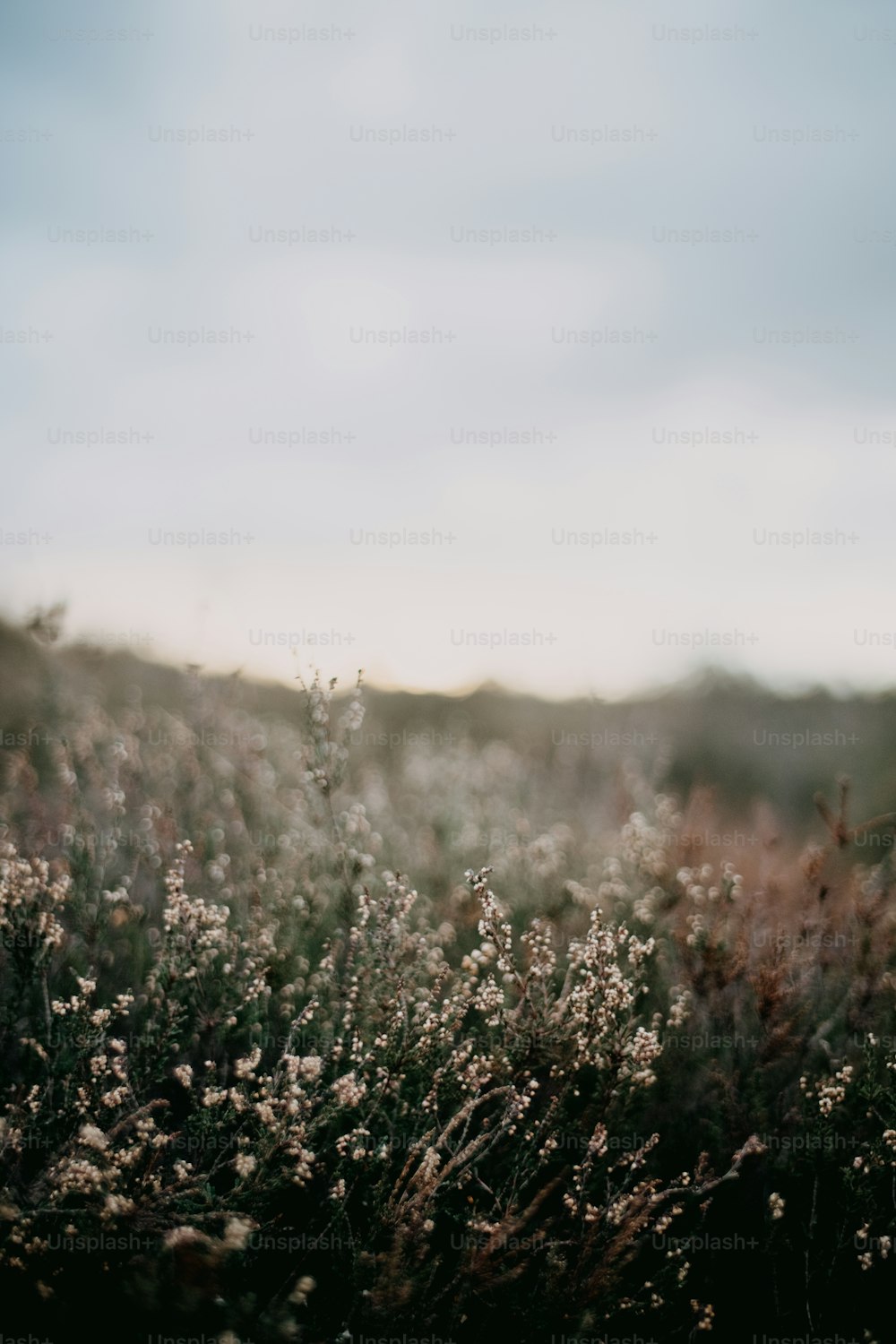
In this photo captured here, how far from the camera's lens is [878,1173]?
3.11 m

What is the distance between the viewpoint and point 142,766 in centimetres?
591

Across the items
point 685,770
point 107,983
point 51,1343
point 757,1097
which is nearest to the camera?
point 51,1343

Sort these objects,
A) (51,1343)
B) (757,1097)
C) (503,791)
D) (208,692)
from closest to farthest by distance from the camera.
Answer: (51,1343) → (757,1097) → (208,692) → (503,791)

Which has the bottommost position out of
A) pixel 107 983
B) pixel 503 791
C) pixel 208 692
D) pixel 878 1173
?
pixel 878 1173

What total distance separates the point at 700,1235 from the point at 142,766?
467 cm

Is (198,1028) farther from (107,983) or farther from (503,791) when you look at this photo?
(503,791)

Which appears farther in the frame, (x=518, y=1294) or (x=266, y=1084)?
(x=266, y=1084)

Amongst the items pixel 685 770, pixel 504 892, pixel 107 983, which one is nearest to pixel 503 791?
pixel 504 892

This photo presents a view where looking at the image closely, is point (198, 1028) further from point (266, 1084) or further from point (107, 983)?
point (107, 983)

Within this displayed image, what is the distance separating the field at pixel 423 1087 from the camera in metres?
2.59

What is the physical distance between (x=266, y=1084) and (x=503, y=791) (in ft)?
17.8

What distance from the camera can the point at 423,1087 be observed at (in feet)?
10.3

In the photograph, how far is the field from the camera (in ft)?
8.51

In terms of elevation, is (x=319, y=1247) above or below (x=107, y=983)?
below
